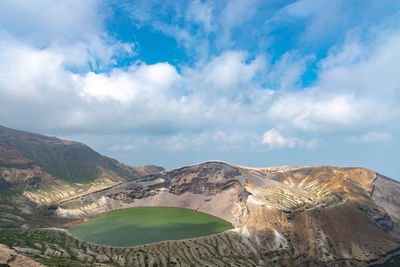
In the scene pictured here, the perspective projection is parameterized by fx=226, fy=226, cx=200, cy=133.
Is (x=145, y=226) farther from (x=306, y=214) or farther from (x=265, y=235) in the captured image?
(x=306, y=214)

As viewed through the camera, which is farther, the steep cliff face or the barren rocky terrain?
the steep cliff face

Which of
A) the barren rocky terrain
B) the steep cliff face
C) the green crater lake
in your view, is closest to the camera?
the barren rocky terrain

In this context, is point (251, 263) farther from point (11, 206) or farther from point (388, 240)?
point (11, 206)

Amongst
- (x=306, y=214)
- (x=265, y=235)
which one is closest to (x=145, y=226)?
(x=265, y=235)

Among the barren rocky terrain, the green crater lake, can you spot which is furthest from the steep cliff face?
the green crater lake

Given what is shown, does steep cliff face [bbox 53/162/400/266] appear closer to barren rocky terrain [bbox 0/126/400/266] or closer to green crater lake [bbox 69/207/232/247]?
barren rocky terrain [bbox 0/126/400/266]

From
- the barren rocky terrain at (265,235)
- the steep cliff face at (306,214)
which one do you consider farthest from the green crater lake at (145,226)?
the steep cliff face at (306,214)
